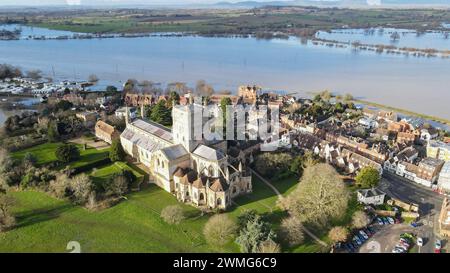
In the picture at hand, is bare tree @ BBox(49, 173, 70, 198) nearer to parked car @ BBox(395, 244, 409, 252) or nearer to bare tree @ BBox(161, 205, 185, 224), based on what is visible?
bare tree @ BBox(161, 205, 185, 224)

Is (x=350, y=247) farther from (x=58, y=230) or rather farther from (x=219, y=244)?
(x=58, y=230)

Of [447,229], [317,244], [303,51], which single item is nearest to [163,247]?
[317,244]

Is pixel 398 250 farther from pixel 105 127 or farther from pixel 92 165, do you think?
pixel 105 127

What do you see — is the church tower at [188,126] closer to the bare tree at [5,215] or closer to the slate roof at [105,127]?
the slate roof at [105,127]

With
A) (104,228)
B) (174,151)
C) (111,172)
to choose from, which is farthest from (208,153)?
(111,172)

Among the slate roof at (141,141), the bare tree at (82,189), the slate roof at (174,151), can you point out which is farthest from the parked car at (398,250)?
the bare tree at (82,189)
